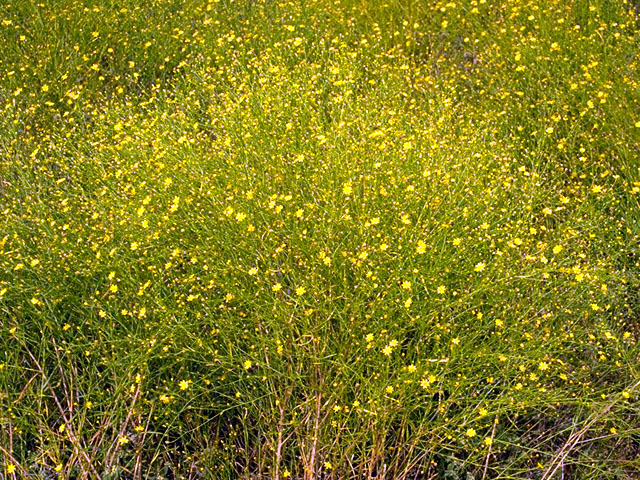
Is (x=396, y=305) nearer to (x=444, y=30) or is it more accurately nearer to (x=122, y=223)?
(x=122, y=223)

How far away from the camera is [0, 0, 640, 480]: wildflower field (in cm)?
274

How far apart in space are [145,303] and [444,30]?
3242 mm

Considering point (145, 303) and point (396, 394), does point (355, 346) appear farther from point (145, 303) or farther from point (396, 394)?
point (145, 303)

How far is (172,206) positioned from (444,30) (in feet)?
9.82

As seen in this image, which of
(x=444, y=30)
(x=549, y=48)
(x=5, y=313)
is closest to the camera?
(x=5, y=313)

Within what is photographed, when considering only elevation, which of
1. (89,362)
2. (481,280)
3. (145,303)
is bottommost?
(89,362)

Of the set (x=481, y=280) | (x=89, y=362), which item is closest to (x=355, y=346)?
(x=481, y=280)

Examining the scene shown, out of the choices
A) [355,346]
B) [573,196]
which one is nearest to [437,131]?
[573,196]

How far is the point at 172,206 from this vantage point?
3.05 m

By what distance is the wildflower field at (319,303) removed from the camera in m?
2.74

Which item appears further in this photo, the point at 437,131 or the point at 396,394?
the point at 437,131

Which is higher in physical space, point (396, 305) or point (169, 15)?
point (169, 15)

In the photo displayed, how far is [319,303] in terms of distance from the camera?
2.77 meters

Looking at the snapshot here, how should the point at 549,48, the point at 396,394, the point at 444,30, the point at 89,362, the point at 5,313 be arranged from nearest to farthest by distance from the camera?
the point at 396,394 < the point at 89,362 < the point at 5,313 < the point at 549,48 < the point at 444,30
